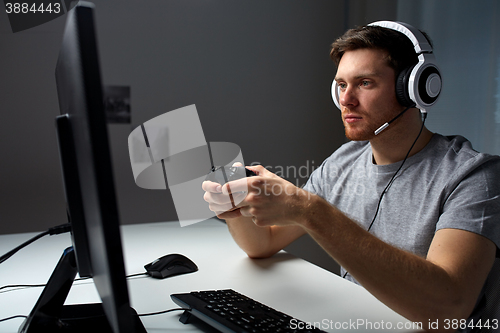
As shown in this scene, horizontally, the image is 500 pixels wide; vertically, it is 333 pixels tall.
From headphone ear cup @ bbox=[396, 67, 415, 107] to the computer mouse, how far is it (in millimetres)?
711

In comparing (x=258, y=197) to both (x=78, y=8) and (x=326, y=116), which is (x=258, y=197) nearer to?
(x=78, y=8)

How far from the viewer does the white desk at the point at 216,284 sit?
70cm

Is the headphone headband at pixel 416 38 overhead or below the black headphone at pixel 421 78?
overhead

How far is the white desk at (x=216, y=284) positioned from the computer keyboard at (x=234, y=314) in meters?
0.04

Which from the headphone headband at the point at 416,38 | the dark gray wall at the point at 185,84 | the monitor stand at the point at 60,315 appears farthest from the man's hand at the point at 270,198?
the dark gray wall at the point at 185,84

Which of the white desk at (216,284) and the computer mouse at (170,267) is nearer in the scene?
the white desk at (216,284)

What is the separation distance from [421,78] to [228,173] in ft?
1.92

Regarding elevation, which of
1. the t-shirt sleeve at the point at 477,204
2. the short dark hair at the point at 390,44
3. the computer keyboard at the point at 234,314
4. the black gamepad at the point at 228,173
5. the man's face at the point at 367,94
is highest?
the short dark hair at the point at 390,44

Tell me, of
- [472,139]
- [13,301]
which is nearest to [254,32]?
[472,139]

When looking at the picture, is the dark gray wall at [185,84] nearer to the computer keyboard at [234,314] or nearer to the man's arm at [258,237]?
the man's arm at [258,237]

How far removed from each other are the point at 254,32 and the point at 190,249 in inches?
59.1

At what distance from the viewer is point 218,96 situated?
85.5 inches

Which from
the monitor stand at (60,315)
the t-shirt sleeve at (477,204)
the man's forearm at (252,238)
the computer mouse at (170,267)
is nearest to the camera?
the monitor stand at (60,315)

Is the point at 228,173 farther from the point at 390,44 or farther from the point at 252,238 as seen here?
the point at 390,44
